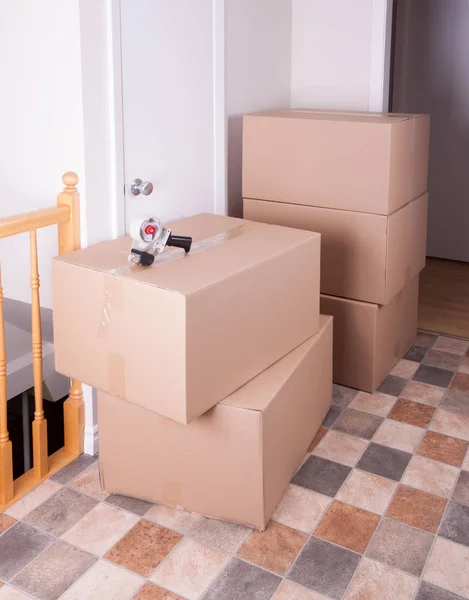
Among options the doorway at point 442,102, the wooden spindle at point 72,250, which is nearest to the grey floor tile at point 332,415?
the wooden spindle at point 72,250

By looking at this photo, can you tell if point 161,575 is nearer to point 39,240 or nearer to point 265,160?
point 39,240

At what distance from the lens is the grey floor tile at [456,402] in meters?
2.74

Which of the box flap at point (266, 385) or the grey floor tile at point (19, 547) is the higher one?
the box flap at point (266, 385)

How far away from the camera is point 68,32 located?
2.07 m

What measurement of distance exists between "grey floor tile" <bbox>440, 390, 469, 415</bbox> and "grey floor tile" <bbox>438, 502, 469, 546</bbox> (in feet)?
2.09

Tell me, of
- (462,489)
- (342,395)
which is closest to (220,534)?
(462,489)

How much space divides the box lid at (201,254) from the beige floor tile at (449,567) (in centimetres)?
95

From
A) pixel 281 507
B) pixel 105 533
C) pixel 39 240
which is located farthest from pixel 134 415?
pixel 39 240

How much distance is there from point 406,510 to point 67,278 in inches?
48.4

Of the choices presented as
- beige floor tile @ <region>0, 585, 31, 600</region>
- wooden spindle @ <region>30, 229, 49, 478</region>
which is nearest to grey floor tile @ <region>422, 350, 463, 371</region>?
wooden spindle @ <region>30, 229, 49, 478</region>

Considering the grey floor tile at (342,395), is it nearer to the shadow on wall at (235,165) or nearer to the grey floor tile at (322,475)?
the grey floor tile at (322,475)

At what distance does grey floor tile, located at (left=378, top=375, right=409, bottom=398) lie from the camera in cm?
288

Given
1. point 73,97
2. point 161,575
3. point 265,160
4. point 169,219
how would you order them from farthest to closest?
point 265,160, point 169,219, point 73,97, point 161,575

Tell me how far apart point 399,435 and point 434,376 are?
558 mm
